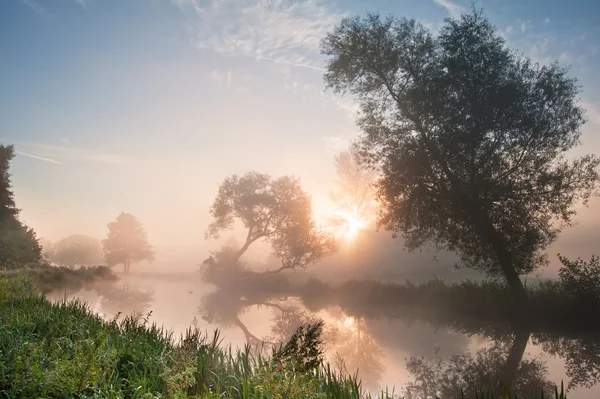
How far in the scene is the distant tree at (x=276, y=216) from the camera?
38.7m

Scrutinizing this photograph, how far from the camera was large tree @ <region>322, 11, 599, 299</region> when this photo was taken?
16391 mm

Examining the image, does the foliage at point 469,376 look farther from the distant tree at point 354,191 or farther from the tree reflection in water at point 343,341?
the distant tree at point 354,191

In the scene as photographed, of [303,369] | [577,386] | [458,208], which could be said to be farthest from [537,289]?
[303,369]

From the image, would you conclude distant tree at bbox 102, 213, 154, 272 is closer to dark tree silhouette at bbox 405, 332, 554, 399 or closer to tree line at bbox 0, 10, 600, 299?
tree line at bbox 0, 10, 600, 299

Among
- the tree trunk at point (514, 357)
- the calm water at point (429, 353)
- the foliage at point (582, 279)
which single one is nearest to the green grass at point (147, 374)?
the calm water at point (429, 353)

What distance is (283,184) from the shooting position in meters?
42.9

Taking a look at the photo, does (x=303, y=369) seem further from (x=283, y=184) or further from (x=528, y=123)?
(x=283, y=184)

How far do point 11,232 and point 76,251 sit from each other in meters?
61.3

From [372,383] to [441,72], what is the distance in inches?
622

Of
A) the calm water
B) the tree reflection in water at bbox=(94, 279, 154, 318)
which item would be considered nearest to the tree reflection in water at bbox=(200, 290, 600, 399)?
the calm water

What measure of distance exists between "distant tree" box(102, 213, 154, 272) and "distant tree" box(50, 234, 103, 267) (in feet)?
61.2

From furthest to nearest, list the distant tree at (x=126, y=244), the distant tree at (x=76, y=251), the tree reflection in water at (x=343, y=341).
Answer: the distant tree at (x=76, y=251) → the distant tree at (x=126, y=244) → the tree reflection in water at (x=343, y=341)

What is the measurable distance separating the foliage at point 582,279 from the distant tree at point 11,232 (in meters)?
38.8

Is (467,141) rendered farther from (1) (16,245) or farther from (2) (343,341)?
(1) (16,245)
